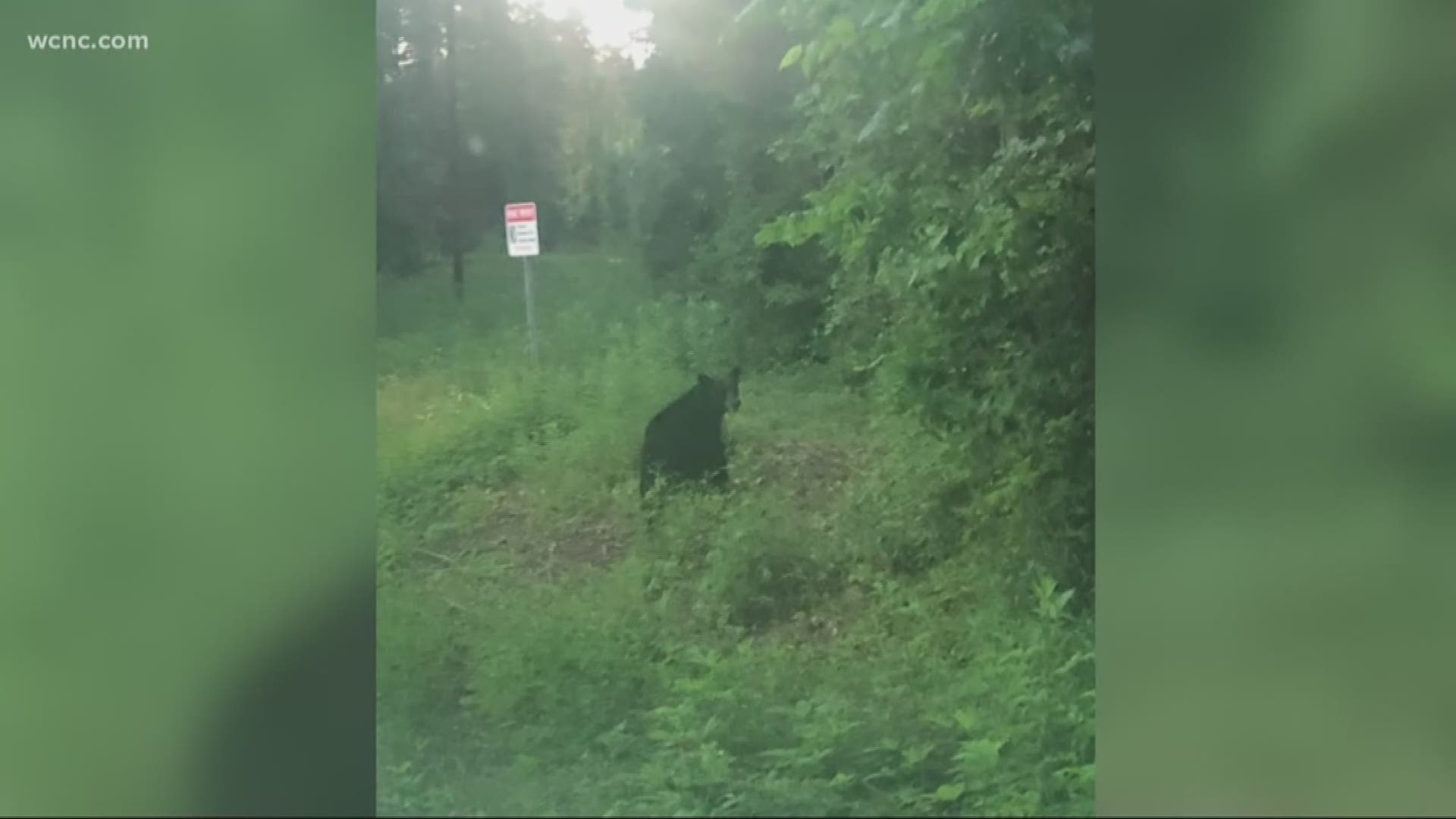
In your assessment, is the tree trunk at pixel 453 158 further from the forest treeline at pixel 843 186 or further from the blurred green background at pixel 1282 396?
the blurred green background at pixel 1282 396

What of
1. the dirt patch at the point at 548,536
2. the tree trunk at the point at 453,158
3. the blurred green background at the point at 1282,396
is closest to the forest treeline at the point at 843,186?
the tree trunk at the point at 453,158

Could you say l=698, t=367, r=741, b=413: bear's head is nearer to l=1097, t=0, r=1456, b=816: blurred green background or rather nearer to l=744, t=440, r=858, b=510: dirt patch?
l=744, t=440, r=858, b=510: dirt patch

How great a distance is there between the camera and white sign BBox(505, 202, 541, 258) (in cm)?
195

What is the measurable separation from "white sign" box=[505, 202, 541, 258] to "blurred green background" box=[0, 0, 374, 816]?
23 cm

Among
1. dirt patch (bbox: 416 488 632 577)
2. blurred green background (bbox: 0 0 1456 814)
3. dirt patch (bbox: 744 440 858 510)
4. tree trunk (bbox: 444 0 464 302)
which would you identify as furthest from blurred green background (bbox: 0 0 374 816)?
dirt patch (bbox: 744 440 858 510)

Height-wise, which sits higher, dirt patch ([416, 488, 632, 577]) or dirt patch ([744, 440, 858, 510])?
dirt patch ([744, 440, 858, 510])

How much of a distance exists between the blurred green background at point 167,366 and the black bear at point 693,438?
48 centimetres

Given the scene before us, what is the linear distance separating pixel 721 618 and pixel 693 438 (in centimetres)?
32

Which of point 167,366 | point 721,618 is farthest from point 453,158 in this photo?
point 721,618

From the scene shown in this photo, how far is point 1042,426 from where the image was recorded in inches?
77.7

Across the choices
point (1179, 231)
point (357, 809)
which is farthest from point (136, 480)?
point (1179, 231)

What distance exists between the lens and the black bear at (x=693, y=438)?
199 centimetres

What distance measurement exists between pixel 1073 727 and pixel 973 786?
0.66ft

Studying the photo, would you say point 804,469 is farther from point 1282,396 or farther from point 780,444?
point 1282,396
